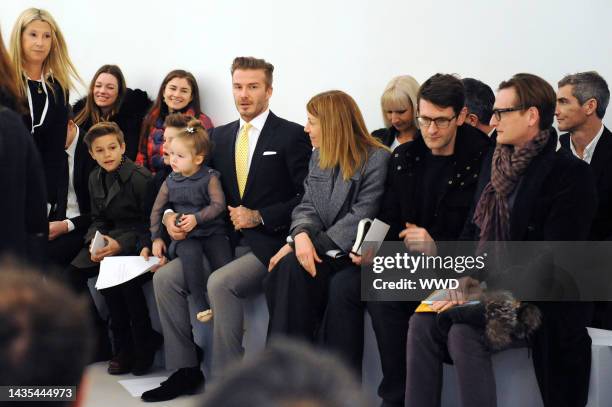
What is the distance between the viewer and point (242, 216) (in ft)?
15.1

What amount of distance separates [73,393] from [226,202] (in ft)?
12.1

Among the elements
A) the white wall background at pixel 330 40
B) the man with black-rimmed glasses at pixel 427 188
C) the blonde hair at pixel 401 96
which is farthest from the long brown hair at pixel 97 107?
the man with black-rimmed glasses at pixel 427 188

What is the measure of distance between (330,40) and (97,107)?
169cm

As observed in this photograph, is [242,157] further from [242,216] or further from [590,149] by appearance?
[590,149]

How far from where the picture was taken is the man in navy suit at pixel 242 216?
4.48 m

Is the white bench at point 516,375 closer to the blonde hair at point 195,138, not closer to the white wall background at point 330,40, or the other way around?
the blonde hair at point 195,138

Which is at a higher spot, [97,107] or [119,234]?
[97,107]

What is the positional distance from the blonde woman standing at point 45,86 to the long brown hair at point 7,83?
206cm

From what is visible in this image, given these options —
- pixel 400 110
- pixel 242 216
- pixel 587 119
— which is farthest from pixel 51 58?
pixel 587 119

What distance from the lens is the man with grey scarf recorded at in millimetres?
3299

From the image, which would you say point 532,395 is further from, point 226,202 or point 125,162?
point 125,162

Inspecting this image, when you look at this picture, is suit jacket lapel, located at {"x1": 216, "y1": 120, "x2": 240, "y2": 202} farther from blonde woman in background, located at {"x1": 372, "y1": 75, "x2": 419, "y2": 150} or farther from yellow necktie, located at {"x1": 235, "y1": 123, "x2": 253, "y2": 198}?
blonde woman in background, located at {"x1": 372, "y1": 75, "x2": 419, "y2": 150}

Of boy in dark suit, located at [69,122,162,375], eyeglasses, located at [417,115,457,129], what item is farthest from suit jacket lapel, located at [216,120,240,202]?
eyeglasses, located at [417,115,457,129]

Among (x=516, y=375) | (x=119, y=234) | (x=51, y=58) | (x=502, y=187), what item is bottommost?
(x=516, y=375)
